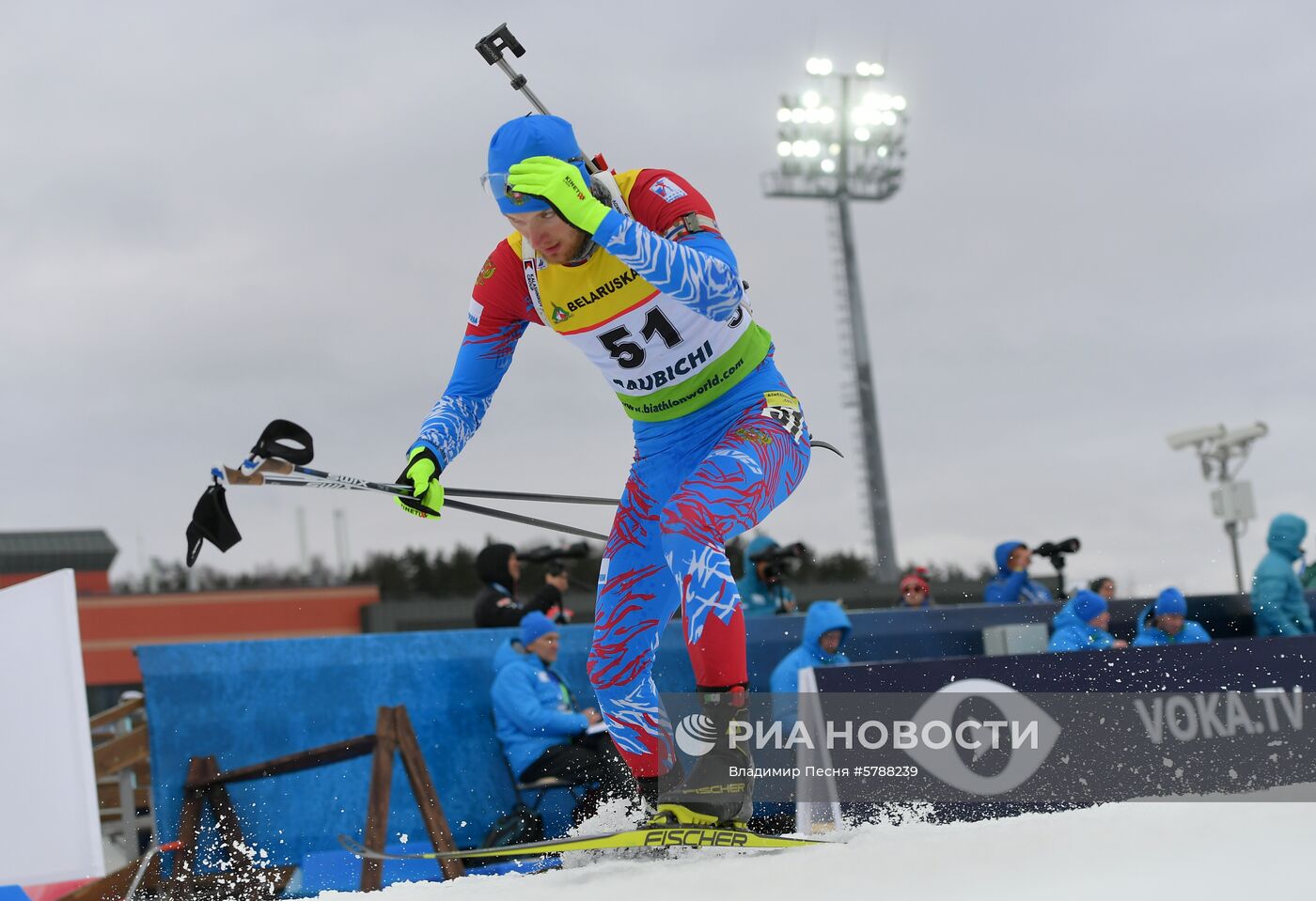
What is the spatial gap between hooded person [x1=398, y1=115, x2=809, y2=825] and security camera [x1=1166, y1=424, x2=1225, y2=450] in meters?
11.4

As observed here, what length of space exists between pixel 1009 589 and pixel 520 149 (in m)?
5.77

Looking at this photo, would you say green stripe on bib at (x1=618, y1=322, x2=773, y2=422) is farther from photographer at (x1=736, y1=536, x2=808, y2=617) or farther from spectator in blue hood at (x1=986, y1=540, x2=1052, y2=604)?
spectator in blue hood at (x1=986, y1=540, x2=1052, y2=604)

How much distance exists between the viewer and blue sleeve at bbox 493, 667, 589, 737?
231 inches

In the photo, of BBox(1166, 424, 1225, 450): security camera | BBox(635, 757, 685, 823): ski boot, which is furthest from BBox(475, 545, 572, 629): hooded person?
BBox(1166, 424, 1225, 450): security camera

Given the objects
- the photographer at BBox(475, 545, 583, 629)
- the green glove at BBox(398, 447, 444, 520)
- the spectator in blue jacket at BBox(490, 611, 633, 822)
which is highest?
the green glove at BBox(398, 447, 444, 520)

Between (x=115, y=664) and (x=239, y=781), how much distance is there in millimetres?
13516

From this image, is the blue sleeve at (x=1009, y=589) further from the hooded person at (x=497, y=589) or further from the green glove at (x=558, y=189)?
the green glove at (x=558, y=189)

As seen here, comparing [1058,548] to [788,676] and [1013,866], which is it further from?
[1013,866]

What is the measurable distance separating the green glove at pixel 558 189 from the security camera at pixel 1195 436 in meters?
12.2

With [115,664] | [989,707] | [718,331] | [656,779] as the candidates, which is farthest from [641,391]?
[115,664]

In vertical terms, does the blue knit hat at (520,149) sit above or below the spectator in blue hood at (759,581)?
above

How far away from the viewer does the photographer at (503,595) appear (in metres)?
6.59

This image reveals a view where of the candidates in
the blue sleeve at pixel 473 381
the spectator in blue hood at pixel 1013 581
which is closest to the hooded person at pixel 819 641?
the blue sleeve at pixel 473 381

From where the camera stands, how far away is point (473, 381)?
3.82 meters
